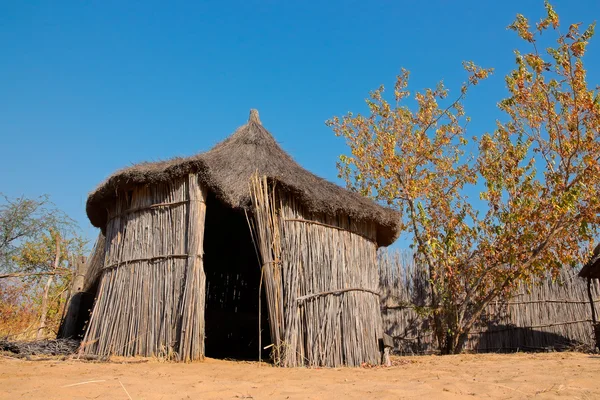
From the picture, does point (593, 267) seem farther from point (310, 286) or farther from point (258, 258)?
point (258, 258)

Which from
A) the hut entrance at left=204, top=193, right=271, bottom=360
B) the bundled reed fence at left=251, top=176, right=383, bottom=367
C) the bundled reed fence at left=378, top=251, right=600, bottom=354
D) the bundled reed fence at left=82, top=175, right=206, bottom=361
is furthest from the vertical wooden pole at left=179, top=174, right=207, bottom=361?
the bundled reed fence at left=378, top=251, right=600, bottom=354

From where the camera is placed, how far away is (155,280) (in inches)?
251

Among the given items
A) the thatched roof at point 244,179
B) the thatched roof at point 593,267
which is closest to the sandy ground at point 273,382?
the thatched roof at point 244,179

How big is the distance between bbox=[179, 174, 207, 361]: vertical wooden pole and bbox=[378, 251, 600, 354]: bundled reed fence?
553 centimetres

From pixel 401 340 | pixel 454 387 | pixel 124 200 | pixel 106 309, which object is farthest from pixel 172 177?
pixel 401 340

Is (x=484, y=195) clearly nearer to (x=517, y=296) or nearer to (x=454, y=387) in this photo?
(x=517, y=296)

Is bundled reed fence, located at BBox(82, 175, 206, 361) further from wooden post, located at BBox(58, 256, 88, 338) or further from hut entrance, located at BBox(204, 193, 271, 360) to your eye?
wooden post, located at BBox(58, 256, 88, 338)

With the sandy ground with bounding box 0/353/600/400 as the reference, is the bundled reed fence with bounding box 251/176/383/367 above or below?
above

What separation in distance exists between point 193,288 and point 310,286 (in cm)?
142

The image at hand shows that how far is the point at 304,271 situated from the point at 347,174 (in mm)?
5449

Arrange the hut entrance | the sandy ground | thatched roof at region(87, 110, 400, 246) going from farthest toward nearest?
the hut entrance → thatched roof at region(87, 110, 400, 246) → the sandy ground

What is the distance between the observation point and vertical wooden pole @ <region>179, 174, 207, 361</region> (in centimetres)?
598

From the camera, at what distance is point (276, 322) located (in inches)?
250

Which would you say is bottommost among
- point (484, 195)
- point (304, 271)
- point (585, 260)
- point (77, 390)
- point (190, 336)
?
point (77, 390)
